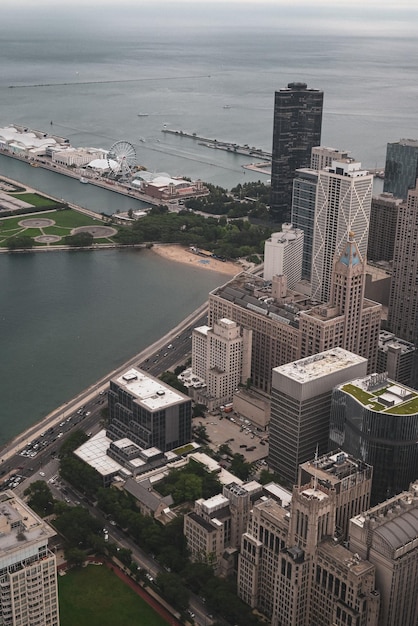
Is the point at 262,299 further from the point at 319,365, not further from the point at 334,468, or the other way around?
the point at 334,468

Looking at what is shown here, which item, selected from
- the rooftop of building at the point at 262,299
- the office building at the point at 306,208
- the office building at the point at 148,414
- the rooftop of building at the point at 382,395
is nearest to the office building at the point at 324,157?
the office building at the point at 306,208

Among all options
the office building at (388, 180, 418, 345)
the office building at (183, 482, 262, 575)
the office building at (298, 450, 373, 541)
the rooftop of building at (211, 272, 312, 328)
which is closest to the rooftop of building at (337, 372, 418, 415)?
the office building at (298, 450, 373, 541)

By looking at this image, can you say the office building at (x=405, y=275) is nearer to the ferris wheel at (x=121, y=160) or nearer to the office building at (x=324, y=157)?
→ the office building at (x=324, y=157)

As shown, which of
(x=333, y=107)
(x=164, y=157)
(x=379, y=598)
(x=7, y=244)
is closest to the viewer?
(x=379, y=598)

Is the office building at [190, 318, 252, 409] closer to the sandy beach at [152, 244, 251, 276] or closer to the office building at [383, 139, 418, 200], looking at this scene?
the sandy beach at [152, 244, 251, 276]

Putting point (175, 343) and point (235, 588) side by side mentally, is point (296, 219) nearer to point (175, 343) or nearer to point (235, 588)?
point (175, 343)

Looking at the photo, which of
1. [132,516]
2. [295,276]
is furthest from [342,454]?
[295,276]
